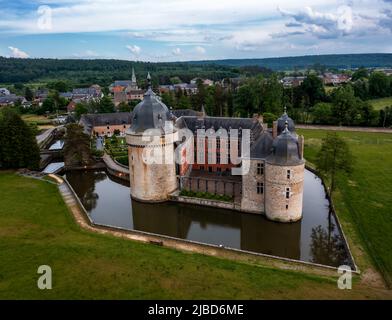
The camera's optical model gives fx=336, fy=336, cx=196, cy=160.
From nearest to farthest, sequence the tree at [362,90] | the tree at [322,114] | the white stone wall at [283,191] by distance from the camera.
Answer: the white stone wall at [283,191] → the tree at [322,114] → the tree at [362,90]

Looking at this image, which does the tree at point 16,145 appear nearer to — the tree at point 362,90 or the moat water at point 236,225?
the moat water at point 236,225

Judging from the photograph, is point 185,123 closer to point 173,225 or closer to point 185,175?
point 185,175

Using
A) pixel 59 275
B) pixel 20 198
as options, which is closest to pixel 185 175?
pixel 20 198

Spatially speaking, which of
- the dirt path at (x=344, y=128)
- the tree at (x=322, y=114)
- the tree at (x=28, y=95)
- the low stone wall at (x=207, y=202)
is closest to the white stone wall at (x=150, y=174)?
the low stone wall at (x=207, y=202)

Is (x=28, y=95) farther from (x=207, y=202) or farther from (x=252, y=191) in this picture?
(x=252, y=191)

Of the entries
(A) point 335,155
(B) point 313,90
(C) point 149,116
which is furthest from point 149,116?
(B) point 313,90

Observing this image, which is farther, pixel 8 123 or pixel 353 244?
pixel 8 123
